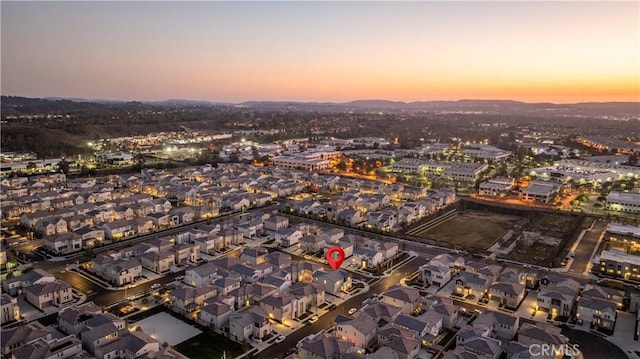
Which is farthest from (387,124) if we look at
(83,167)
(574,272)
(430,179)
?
(574,272)

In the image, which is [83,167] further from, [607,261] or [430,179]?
[607,261]

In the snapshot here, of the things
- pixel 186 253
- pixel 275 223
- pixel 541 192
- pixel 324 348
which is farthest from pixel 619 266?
pixel 186 253

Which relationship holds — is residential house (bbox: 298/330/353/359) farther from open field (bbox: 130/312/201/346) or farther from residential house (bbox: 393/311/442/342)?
open field (bbox: 130/312/201/346)

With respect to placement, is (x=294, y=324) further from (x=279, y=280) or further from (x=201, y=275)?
(x=201, y=275)

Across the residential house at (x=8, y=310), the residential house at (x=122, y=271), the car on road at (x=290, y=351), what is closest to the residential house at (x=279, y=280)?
the car on road at (x=290, y=351)

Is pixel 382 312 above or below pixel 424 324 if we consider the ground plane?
below

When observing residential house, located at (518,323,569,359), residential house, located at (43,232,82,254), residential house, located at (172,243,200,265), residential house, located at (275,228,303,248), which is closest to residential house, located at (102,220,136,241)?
residential house, located at (43,232,82,254)
